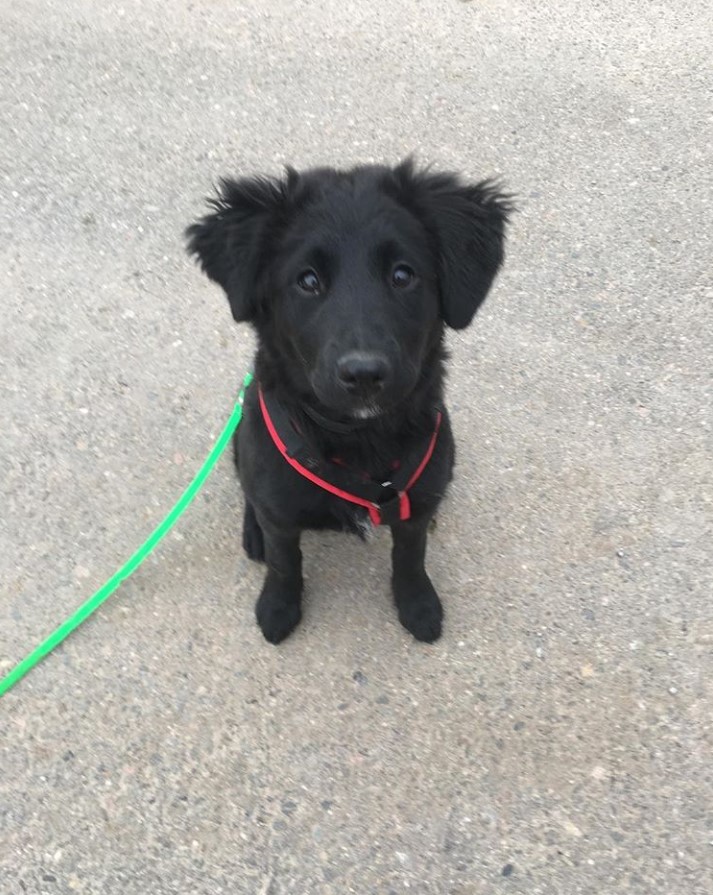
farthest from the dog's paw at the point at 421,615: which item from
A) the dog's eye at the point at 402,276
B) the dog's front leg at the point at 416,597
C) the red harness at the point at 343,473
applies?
the dog's eye at the point at 402,276

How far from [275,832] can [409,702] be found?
0.52 meters

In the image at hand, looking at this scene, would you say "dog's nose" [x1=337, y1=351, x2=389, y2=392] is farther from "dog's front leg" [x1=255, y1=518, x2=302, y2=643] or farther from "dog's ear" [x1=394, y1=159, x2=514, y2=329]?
"dog's front leg" [x1=255, y1=518, x2=302, y2=643]

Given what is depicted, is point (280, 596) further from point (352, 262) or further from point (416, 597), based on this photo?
point (352, 262)

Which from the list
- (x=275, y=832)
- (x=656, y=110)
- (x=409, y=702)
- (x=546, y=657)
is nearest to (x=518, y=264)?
(x=656, y=110)

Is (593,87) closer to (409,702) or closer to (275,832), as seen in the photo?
(409,702)

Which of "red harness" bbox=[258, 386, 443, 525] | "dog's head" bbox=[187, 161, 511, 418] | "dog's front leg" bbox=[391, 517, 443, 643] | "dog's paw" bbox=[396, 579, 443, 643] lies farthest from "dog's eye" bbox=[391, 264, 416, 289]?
"dog's paw" bbox=[396, 579, 443, 643]

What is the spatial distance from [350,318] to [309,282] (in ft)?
0.60

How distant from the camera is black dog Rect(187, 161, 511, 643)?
74.1 inches

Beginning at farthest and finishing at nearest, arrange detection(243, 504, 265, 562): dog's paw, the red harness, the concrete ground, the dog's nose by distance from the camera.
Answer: detection(243, 504, 265, 562): dog's paw, the concrete ground, the red harness, the dog's nose

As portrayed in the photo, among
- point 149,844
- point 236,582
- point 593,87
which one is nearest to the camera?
point 149,844

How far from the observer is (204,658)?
8.41 feet

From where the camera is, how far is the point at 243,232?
78.7 inches

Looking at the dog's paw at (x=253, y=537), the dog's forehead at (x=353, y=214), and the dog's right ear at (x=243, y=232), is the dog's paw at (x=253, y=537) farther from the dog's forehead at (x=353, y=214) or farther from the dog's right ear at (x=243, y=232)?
the dog's forehead at (x=353, y=214)

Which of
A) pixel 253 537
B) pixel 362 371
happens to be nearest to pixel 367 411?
pixel 362 371
